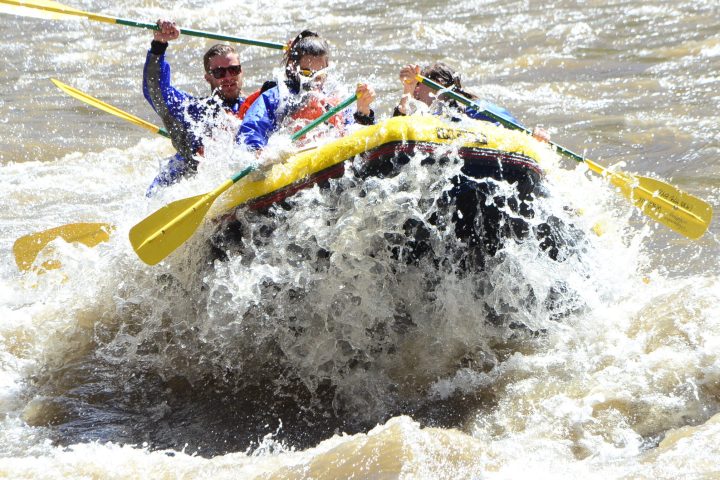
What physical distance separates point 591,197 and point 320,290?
141cm

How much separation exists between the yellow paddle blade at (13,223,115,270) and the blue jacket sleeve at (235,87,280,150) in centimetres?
152

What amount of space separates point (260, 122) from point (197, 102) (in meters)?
0.91

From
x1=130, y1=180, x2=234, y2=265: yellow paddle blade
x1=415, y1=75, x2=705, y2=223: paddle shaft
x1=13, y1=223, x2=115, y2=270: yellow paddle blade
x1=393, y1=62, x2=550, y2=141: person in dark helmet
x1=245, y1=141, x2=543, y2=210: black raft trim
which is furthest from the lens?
x1=13, y1=223, x2=115, y2=270: yellow paddle blade

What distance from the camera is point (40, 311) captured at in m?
4.72

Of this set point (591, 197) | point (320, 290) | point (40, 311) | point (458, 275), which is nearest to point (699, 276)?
point (591, 197)

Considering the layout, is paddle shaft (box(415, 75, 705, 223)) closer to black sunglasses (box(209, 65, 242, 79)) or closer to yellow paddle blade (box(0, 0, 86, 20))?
black sunglasses (box(209, 65, 242, 79))

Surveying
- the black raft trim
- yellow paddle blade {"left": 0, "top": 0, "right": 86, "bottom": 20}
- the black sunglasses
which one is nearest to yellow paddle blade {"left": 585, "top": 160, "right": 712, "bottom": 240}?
the black raft trim

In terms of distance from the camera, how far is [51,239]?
5152mm

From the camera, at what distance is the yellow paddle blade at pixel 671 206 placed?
14.9 feet

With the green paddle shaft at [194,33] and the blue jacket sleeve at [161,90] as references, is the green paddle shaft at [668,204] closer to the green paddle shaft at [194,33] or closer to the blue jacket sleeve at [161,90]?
the green paddle shaft at [194,33]

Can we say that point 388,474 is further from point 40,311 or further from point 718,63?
point 718,63

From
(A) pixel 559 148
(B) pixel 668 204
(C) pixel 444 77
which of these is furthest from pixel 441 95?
(B) pixel 668 204

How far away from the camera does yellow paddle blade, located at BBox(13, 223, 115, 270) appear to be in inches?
202

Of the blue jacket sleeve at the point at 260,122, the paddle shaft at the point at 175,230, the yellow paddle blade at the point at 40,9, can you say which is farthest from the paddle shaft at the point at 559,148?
the yellow paddle blade at the point at 40,9
